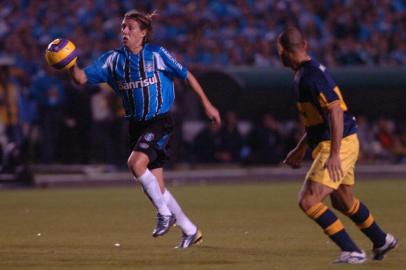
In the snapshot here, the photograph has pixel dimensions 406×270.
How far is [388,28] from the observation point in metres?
27.2

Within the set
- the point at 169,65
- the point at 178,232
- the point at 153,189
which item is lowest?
the point at 178,232

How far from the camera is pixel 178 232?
12.7 m

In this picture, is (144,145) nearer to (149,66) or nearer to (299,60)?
(149,66)

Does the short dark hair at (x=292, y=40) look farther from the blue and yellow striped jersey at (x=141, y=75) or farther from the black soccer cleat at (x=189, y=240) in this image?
the black soccer cleat at (x=189, y=240)

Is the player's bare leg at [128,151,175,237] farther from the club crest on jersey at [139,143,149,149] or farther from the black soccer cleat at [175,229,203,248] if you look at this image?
the black soccer cleat at [175,229,203,248]

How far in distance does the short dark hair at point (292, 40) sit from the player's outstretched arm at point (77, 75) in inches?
98.8

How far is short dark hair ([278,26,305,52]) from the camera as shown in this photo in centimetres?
912

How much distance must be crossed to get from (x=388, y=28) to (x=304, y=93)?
60.7 ft

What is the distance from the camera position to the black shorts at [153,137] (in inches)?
435

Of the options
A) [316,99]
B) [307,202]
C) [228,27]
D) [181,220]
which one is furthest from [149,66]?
[228,27]

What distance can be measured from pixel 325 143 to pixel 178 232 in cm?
381

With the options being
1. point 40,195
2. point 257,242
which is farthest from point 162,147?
point 40,195

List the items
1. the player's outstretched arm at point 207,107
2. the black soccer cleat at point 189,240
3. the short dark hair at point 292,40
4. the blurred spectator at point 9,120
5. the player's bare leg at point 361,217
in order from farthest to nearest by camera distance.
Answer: the blurred spectator at point 9,120 < the black soccer cleat at point 189,240 < the player's outstretched arm at point 207,107 < the player's bare leg at point 361,217 < the short dark hair at point 292,40

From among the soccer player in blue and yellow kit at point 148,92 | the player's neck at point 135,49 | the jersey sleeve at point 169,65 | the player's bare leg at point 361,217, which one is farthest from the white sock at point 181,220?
the player's bare leg at point 361,217
